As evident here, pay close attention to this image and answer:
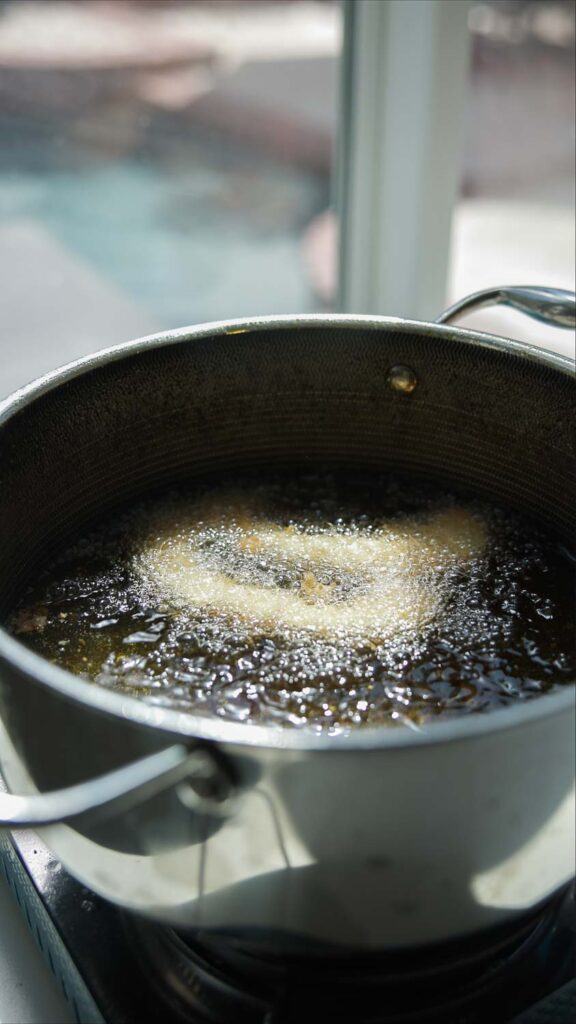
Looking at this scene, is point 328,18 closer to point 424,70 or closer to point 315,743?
point 424,70

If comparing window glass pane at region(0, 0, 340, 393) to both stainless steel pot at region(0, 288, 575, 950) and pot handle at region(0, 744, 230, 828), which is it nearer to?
stainless steel pot at region(0, 288, 575, 950)

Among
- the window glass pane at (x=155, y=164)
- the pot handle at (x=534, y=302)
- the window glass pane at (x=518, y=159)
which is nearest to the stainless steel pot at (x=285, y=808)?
the pot handle at (x=534, y=302)

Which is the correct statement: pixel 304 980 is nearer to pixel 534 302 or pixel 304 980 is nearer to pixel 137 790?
pixel 137 790

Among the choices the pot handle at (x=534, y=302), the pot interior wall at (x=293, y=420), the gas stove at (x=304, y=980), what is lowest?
the gas stove at (x=304, y=980)

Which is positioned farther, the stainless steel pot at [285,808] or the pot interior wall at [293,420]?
the pot interior wall at [293,420]

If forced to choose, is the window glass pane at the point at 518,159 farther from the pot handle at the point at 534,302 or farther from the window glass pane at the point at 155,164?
the pot handle at the point at 534,302

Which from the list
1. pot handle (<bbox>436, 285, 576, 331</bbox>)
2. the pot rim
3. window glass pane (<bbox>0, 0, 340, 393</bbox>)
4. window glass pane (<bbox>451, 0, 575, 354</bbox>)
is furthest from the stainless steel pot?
window glass pane (<bbox>451, 0, 575, 354</bbox>)

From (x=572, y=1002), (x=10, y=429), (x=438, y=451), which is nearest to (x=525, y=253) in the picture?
(x=438, y=451)
